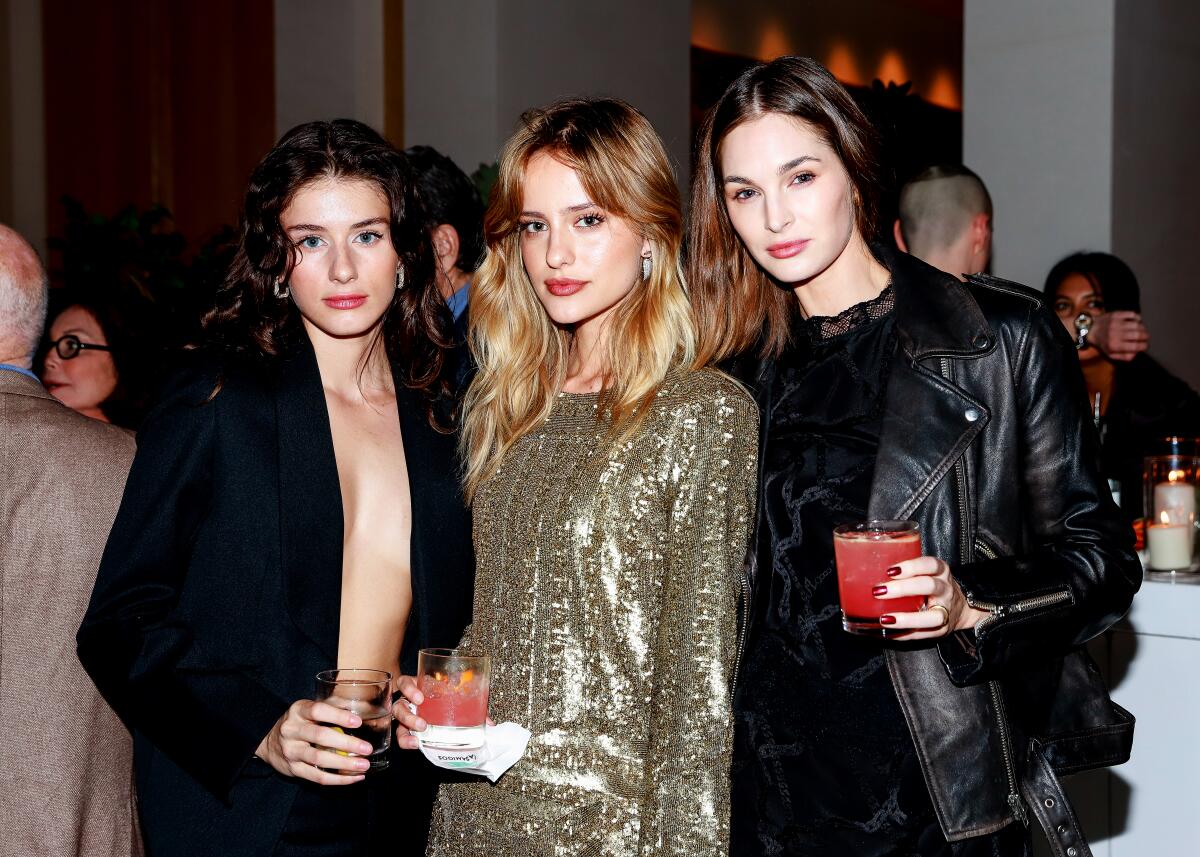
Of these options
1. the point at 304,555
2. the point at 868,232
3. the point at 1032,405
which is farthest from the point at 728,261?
the point at 304,555

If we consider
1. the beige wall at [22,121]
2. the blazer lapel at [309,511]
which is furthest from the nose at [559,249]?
the beige wall at [22,121]

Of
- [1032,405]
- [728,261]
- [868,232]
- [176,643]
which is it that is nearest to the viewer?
[1032,405]

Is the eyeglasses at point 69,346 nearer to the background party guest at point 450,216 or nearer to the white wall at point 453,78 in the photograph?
the background party guest at point 450,216

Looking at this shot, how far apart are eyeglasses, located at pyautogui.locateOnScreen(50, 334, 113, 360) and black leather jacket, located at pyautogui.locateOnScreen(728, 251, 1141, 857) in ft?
9.32

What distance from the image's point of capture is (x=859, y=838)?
6.21ft

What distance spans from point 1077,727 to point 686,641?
0.64 metres

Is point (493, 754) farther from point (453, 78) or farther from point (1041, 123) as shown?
point (453, 78)

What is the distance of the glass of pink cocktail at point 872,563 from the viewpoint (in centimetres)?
168

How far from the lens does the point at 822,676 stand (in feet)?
6.38

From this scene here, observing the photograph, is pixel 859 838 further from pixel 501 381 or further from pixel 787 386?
pixel 501 381

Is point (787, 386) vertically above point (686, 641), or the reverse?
point (787, 386)

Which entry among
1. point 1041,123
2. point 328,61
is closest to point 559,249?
point 1041,123

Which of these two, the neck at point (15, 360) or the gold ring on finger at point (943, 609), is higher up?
the neck at point (15, 360)

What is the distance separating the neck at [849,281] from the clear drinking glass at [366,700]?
0.97 metres
